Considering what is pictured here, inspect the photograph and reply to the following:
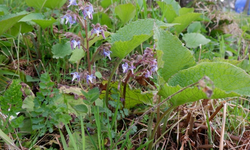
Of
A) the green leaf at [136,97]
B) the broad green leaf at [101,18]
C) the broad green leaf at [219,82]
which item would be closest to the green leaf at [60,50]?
the broad green leaf at [101,18]

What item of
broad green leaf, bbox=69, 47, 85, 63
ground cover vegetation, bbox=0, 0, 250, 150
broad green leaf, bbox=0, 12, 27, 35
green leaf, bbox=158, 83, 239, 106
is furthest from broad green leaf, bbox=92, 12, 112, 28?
green leaf, bbox=158, 83, 239, 106

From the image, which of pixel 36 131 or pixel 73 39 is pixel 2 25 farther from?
pixel 36 131

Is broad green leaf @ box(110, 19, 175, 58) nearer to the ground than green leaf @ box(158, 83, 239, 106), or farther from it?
farther from it

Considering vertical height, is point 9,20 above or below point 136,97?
above

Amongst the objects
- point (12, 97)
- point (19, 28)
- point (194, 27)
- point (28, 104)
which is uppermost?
point (19, 28)

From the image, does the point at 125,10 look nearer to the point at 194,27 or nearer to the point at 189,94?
the point at 194,27

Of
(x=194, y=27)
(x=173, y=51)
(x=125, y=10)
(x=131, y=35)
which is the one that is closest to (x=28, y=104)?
(x=131, y=35)

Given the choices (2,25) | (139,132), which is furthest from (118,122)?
(2,25)

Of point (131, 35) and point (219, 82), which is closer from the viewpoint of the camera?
point (219, 82)

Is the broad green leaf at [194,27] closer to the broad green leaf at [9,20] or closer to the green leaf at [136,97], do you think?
the green leaf at [136,97]

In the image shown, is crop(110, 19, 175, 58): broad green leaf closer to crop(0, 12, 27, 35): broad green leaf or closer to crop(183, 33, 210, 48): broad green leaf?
crop(0, 12, 27, 35): broad green leaf

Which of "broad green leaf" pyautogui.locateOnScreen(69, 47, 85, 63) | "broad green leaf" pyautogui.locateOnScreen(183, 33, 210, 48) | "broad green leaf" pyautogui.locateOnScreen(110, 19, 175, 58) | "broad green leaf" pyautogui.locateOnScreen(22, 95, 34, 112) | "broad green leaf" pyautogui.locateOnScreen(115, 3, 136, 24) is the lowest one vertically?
"broad green leaf" pyautogui.locateOnScreen(22, 95, 34, 112)
